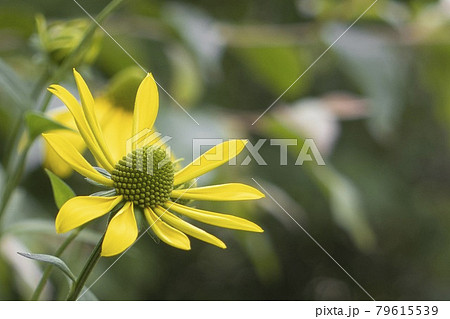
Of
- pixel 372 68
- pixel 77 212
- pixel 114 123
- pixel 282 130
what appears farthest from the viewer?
pixel 372 68

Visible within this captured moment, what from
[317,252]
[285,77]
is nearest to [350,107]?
[285,77]

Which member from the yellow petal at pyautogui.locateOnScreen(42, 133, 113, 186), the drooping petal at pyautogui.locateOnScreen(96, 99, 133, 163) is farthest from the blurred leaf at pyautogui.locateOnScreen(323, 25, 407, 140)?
the yellow petal at pyautogui.locateOnScreen(42, 133, 113, 186)

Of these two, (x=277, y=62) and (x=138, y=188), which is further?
(x=277, y=62)

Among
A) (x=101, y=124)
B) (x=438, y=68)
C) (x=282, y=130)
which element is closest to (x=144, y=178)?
(x=101, y=124)

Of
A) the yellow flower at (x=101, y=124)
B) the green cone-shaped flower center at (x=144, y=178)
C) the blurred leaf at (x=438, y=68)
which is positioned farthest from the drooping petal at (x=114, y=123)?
the blurred leaf at (x=438, y=68)

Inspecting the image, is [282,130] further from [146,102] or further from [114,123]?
[146,102]

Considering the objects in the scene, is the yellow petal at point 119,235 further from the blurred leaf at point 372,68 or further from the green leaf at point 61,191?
the blurred leaf at point 372,68

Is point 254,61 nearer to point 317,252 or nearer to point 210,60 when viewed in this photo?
point 210,60

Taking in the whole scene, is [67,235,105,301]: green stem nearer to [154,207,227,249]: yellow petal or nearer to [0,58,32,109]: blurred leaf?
[154,207,227,249]: yellow petal
